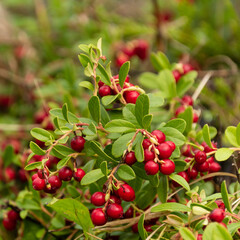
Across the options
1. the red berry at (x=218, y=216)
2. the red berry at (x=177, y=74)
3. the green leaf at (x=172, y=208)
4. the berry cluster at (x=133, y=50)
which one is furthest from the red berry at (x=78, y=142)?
the berry cluster at (x=133, y=50)

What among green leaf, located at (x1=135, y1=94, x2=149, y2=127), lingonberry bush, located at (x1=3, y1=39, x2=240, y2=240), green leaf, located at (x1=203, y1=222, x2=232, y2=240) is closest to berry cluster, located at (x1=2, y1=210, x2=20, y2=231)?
lingonberry bush, located at (x1=3, y1=39, x2=240, y2=240)

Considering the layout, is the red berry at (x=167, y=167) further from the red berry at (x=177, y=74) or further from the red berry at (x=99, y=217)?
the red berry at (x=177, y=74)

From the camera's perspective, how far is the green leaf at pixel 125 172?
0.69 meters

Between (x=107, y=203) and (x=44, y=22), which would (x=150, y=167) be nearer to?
(x=107, y=203)

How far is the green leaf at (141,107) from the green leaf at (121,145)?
40 mm

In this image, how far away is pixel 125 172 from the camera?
0.71 metres

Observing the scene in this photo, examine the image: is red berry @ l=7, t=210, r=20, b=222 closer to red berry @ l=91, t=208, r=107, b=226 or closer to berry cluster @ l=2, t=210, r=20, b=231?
berry cluster @ l=2, t=210, r=20, b=231

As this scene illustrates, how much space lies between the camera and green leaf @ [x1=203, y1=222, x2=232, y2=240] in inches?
22.4

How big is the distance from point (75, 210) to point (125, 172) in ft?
0.47

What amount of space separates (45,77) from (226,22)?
1217 millimetres

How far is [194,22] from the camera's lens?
242cm

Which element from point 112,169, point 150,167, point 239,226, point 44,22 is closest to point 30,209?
point 112,169

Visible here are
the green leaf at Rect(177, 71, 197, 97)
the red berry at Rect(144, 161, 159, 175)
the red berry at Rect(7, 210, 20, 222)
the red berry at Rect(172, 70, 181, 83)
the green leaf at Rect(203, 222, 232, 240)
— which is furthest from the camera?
the red berry at Rect(172, 70, 181, 83)

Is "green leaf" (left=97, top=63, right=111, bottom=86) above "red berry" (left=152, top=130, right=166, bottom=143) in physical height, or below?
above
